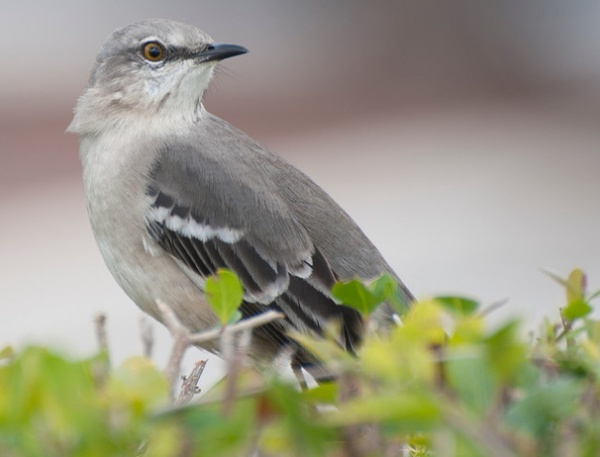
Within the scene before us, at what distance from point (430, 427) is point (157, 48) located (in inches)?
155

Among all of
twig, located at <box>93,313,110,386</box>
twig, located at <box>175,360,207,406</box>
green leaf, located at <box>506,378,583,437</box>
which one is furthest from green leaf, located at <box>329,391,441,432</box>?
twig, located at <box>175,360,207,406</box>

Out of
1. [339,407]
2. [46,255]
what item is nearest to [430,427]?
[339,407]

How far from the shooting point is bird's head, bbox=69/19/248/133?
496 centimetres

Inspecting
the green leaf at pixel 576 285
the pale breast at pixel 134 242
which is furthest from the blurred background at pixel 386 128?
the green leaf at pixel 576 285

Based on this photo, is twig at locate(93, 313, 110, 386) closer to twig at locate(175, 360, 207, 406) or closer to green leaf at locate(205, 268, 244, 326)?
green leaf at locate(205, 268, 244, 326)

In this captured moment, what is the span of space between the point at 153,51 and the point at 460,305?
353 cm

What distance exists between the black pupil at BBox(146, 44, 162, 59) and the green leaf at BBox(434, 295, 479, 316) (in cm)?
349

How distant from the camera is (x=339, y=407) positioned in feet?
5.21

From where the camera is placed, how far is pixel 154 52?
202 inches

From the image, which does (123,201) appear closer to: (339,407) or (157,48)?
(157,48)

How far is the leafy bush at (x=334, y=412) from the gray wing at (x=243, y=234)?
260 cm

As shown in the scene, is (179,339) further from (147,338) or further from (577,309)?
(577,309)

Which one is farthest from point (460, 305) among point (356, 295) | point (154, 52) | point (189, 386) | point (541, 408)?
point (154, 52)

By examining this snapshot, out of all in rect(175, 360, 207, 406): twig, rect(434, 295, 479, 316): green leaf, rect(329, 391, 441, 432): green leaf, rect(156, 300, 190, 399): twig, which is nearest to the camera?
rect(329, 391, 441, 432): green leaf
